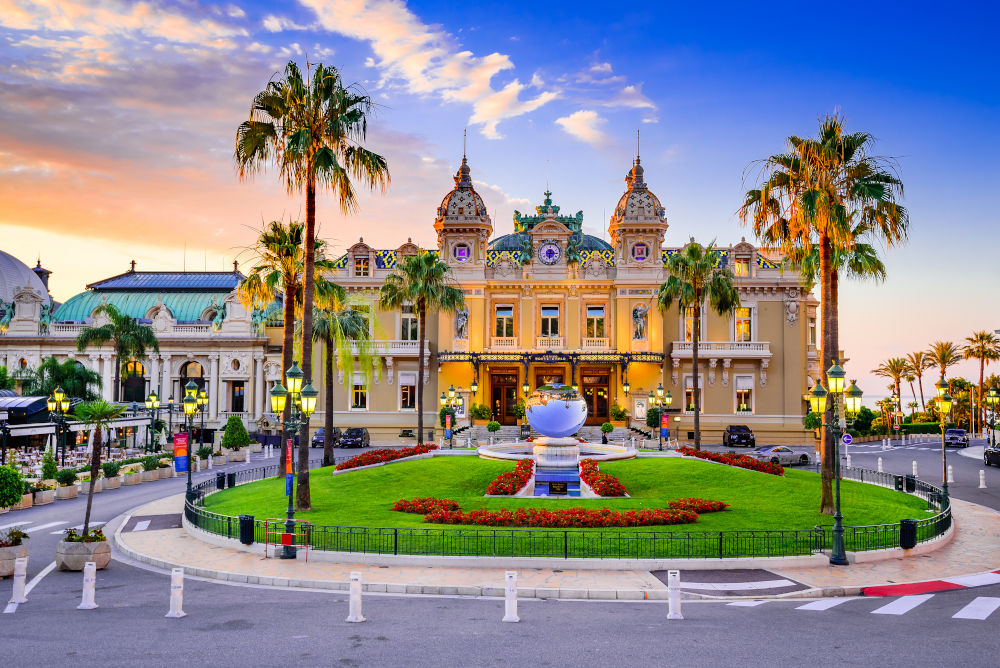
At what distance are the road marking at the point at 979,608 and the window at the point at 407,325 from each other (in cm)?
4902

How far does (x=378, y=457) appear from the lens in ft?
115

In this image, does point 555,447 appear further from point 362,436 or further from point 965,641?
point 362,436

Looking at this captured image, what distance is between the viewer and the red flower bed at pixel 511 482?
93.3ft

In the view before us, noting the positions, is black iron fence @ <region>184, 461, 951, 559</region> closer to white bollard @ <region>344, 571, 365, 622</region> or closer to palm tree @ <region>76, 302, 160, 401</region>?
white bollard @ <region>344, 571, 365, 622</region>

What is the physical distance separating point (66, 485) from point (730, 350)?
148ft

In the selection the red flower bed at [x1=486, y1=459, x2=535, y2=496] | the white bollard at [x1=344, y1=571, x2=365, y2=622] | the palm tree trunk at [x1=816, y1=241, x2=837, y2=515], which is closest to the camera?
the white bollard at [x1=344, y1=571, x2=365, y2=622]

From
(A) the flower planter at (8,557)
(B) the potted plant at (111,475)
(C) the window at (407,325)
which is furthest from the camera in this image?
(C) the window at (407,325)

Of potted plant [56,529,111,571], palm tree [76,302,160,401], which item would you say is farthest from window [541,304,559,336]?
potted plant [56,529,111,571]

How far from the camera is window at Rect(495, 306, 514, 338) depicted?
60.4 metres

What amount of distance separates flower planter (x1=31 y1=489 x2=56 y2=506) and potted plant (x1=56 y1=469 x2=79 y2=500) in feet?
2.52

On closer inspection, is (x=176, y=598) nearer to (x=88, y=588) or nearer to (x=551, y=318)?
(x=88, y=588)

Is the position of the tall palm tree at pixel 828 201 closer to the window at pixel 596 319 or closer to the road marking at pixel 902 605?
the road marking at pixel 902 605

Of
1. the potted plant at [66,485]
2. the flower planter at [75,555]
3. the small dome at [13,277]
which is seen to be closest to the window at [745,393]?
the potted plant at [66,485]

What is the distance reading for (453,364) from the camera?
59688mm
